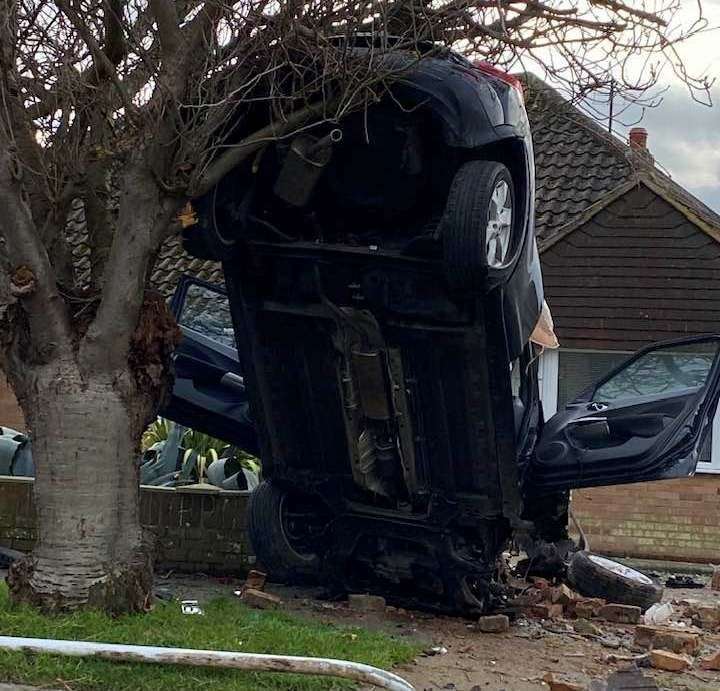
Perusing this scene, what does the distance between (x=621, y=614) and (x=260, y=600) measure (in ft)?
8.55

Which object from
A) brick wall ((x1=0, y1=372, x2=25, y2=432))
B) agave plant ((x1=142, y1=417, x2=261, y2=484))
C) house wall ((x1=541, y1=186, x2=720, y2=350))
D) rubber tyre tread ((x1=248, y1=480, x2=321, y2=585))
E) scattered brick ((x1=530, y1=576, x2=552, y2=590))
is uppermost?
house wall ((x1=541, y1=186, x2=720, y2=350))

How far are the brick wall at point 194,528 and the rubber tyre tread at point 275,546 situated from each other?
47.5 inches

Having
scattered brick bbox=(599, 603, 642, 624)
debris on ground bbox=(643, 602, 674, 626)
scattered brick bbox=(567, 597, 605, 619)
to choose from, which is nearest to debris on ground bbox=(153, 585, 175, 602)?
scattered brick bbox=(567, 597, 605, 619)

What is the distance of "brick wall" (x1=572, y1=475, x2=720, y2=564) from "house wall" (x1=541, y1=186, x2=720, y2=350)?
1.68 m

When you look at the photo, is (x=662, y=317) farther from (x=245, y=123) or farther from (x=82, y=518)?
(x=82, y=518)

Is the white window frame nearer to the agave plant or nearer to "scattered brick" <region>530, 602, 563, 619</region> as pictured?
the agave plant

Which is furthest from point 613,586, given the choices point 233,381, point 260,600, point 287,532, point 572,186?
point 572,186

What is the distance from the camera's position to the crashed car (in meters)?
7.01

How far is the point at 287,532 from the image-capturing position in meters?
8.63

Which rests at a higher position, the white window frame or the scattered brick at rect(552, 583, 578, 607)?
the white window frame

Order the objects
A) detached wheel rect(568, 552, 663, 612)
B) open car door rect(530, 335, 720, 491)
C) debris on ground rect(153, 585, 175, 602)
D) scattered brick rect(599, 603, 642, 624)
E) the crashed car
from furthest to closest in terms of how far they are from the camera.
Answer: detached wheel rect(568, 552, 663, 612)
scattered brick rect(599, 603, 642, 624)
open car door rect(530, 335, 720, 491)
debris on ground rect(153, 585, 175, 602)
the crashed car

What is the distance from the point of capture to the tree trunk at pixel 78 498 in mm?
6664

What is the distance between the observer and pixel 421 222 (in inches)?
287

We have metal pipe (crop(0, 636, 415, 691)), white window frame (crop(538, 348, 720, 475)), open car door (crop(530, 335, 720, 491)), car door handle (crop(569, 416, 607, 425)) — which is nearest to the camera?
metal pipe (crop(0, 636, 415, 691))
